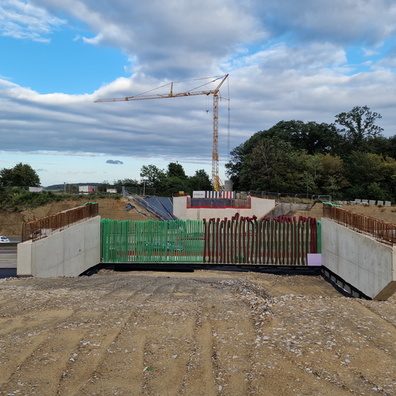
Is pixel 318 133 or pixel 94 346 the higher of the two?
pixel 318 133

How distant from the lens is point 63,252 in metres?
17.0

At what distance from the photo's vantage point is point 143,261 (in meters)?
21.9

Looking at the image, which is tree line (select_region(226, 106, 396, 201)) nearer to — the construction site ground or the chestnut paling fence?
the chestnut paling fence

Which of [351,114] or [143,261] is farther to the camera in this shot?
[351,114]

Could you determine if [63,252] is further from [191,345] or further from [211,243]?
[191,345]

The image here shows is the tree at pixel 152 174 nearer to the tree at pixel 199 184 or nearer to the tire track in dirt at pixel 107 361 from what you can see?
the tree at pixel 199 184

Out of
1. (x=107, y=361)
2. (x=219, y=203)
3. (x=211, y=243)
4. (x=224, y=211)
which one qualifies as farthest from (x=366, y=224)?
(x=219, y=203)

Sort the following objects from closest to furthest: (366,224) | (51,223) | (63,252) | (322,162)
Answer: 1. (366,224)
2. (51,223)
3. (63,252)
4. (322,162)

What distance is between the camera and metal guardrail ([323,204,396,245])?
1327 cm

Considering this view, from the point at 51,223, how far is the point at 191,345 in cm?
1130

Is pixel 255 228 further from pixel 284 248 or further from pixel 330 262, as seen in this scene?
pixel 330 262

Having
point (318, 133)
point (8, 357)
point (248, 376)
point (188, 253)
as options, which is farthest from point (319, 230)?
point (318, 133)

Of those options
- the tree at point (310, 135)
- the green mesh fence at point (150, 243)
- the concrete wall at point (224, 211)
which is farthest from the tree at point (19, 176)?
the green mesh fence at point (150, 243)

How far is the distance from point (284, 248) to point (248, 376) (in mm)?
16577
